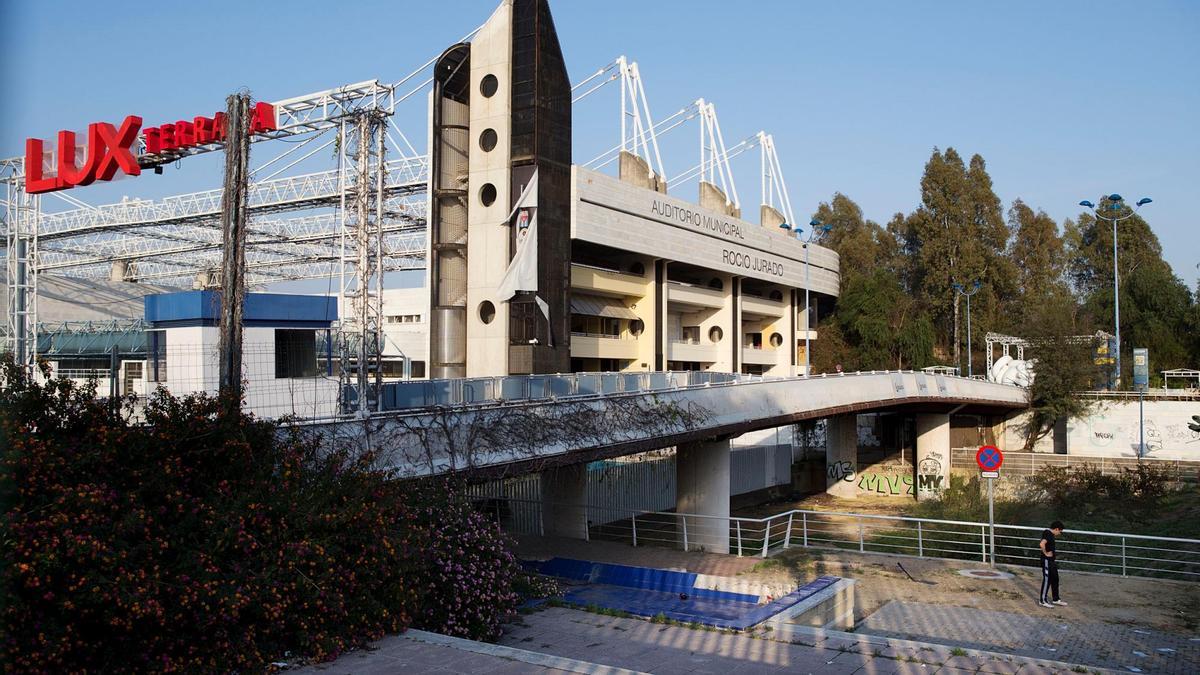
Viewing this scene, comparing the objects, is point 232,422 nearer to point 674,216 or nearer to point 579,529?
point 579,529

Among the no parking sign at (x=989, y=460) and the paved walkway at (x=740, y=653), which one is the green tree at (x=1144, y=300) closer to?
the no parking sign at (x=989, y=460)

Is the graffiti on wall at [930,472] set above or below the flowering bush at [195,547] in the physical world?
below

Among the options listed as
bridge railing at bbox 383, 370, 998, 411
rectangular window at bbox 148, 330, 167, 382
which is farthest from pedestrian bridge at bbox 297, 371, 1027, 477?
rectangular window at bbox 148, 330, 167, 382

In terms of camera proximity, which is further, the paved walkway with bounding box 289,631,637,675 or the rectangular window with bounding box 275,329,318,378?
the rectangular window with bounding box 275,329,318,378

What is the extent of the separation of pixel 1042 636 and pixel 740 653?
5.51 m

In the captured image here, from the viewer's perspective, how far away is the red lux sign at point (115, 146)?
32.2m

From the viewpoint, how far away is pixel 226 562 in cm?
915

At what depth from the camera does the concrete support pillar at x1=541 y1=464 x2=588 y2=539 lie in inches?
919

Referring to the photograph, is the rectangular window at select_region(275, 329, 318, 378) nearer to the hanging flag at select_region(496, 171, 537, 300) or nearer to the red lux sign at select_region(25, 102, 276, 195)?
the red lux sign at select_region(25, 102, 276, 195)

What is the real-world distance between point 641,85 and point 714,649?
4232 centimetres

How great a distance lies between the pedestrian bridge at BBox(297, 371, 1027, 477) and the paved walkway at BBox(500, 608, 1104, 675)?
314 centimetres

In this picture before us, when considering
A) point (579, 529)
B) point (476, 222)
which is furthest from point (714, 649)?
point (476, 222)

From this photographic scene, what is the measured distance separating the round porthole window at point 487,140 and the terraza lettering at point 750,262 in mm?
20052

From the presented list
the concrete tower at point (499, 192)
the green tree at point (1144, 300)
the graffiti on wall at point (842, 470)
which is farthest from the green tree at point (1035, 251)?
the concrete tower at point (499, 192)
